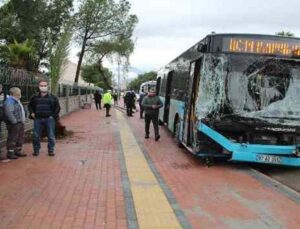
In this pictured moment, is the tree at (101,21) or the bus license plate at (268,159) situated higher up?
the tree at (101,21)

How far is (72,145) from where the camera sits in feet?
48.4

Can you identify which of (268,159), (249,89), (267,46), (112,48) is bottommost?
(268,159)

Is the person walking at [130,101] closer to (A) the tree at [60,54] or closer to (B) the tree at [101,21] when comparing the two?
(A) the tree at [60,54]

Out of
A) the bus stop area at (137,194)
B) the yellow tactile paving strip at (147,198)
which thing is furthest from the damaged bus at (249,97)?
the yellow tactile paving strip at (147,198)

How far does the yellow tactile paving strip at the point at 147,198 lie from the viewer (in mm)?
6773

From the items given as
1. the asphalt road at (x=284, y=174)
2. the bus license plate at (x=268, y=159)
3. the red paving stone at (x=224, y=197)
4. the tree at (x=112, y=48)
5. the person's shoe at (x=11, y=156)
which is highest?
the tree at (x=112, y=48)

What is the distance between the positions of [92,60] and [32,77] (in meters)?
36.7

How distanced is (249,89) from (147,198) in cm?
432

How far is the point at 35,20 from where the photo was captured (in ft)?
119

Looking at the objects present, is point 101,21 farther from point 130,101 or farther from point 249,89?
point 249,89

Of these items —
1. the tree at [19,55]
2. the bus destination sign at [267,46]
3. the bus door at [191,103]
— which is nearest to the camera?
the bus destination sign at [267,46]

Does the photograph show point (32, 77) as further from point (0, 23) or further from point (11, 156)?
point (0, 23)

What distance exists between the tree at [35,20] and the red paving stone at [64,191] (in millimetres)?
18764

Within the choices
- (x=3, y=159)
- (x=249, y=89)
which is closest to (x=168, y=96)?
(x=249, y=89)
